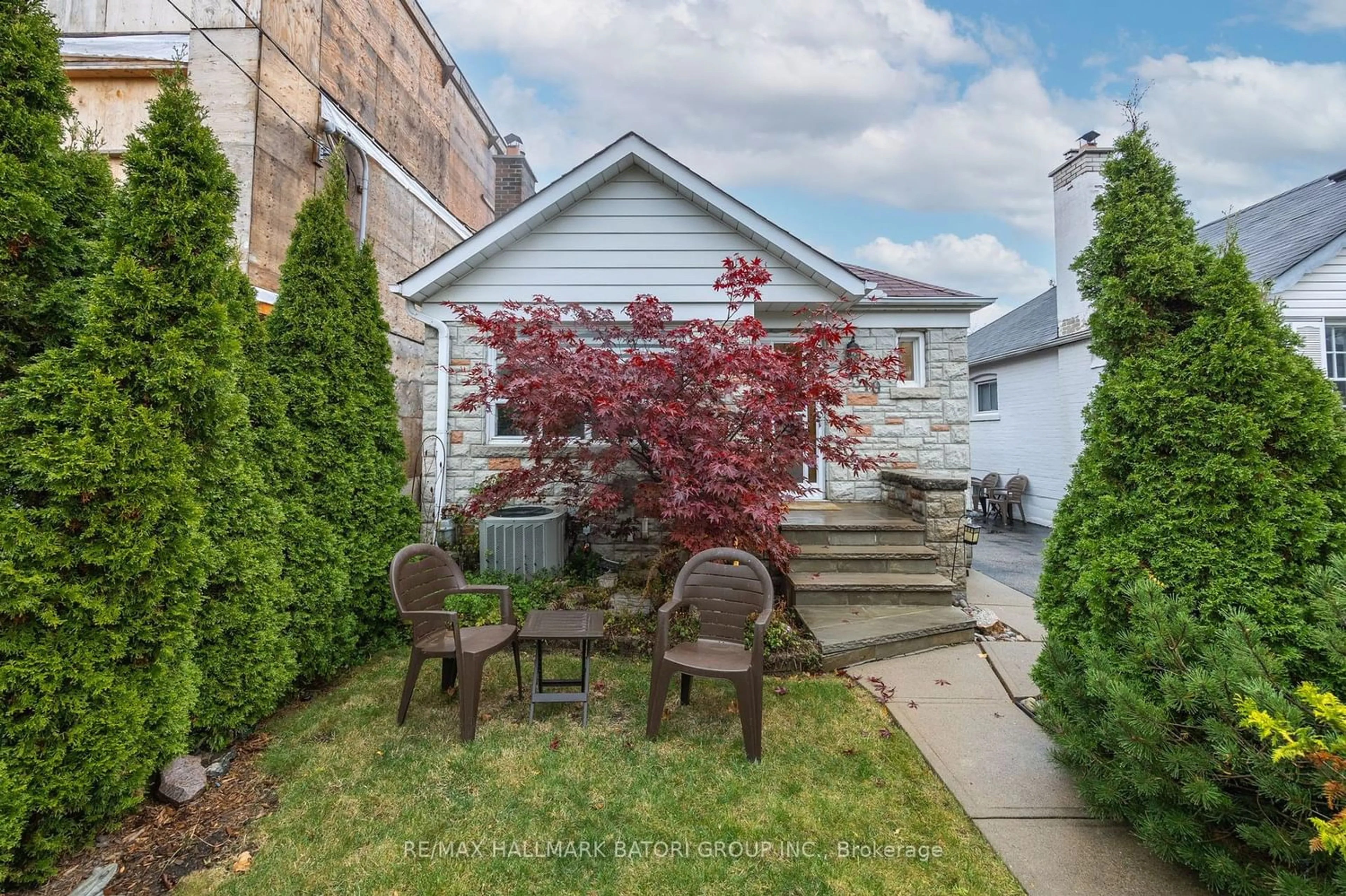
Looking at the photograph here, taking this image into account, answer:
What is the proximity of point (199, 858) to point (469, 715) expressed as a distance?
48.3 inches

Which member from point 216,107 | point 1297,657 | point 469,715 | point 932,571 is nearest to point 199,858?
point 469,715

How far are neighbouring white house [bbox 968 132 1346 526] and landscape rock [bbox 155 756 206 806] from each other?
8.61 meters

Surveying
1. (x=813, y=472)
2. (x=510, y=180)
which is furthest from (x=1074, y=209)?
(x=510, y=180)

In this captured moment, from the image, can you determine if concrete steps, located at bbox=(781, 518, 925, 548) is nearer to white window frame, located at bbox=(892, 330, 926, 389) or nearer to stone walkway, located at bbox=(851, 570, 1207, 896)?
stone walkway, located at bbox=(851, 570, 1207, 896)

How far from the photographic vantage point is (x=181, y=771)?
275 cm

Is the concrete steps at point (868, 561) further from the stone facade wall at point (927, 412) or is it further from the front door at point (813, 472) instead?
the stone facade wall at point (927, 412)

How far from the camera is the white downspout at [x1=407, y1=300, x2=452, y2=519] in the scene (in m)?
6.39

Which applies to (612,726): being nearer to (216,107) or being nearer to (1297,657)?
(1297,657)

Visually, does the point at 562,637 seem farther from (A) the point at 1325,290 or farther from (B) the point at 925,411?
(A) the point at 1325,290

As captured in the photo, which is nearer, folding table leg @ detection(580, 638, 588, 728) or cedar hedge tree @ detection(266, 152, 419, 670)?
folding table leg @ detection(580, 638, 588, 728)

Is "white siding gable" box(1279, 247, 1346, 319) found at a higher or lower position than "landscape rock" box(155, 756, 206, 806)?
higher

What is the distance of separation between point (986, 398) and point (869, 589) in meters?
10.7

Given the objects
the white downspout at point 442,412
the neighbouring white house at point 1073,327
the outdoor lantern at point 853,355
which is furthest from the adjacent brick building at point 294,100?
the neighbouring white house at point 1073,327

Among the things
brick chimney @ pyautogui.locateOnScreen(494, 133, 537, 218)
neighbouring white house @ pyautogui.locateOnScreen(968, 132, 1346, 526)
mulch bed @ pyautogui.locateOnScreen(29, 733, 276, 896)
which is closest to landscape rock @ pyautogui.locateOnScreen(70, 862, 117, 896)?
mulch bed @ pyautogui.locateOnScreen(29, 733, 276, 896)
